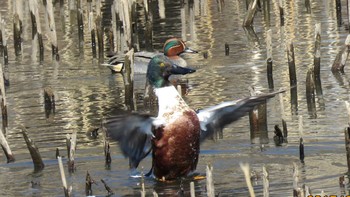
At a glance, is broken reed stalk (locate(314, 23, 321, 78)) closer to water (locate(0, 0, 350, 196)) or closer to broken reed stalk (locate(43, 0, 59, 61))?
water (locate(0, 0, 350, 196))

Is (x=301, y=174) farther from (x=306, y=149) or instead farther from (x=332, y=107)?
(x=332, y=107)

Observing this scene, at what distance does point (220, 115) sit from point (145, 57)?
6.18 metres

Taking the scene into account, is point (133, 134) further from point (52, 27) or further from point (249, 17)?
point (249, 17)

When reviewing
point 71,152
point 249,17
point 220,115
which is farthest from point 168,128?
point 249,17

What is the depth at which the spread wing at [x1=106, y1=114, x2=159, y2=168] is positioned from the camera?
29.2 feet

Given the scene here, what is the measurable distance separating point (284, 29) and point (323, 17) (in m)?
1.27

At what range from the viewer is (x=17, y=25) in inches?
679

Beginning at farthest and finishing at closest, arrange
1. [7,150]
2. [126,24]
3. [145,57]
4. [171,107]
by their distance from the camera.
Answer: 1. [145,57]
2. [126,24]
3. [7,150]
4. [171,107]

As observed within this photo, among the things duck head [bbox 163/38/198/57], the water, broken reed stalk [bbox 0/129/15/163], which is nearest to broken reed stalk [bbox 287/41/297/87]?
the water

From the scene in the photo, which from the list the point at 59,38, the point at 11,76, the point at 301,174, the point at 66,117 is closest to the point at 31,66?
the point at 11,76

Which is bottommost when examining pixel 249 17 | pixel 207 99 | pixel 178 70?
pixel 207 99

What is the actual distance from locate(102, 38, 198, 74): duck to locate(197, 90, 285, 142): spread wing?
5888 millimetres

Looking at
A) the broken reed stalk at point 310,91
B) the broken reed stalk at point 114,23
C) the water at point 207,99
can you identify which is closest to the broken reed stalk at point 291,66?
the water at point 207,99

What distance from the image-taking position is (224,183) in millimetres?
8555
